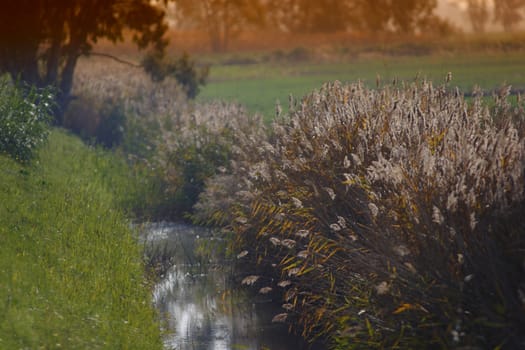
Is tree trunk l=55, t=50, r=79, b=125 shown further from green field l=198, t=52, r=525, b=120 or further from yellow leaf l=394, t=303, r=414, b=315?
yellow leaf l=394, t=303, r=414, b=315

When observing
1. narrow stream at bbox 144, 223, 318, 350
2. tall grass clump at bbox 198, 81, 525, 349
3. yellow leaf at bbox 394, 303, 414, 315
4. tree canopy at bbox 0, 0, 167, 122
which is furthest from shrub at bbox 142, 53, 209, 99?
yellow leaf at bbox 394, 303, 414, 315

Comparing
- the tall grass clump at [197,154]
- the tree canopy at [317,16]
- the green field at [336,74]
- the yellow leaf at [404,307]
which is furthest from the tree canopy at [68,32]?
the tree canopy at [317,16]

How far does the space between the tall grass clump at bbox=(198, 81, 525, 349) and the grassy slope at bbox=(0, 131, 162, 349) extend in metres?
1.79

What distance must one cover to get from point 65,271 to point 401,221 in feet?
13.6

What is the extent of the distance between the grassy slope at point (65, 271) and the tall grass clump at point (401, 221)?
5.87ft

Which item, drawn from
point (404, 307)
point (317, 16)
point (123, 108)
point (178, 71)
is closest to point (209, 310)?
point (404, 307)

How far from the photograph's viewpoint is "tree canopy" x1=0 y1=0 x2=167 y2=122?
27.3m

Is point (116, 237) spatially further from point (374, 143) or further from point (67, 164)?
point (67, 164)

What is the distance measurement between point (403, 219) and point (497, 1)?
101567 mm

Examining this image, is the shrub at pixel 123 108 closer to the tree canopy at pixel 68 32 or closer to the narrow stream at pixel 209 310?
the tree canopy at pixel 68 32

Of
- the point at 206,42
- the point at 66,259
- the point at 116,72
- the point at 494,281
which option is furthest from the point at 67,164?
the point at 206,42

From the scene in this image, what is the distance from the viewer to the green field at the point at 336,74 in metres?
40.4

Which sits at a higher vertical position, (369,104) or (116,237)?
(369,104)

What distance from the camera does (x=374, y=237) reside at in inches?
387
